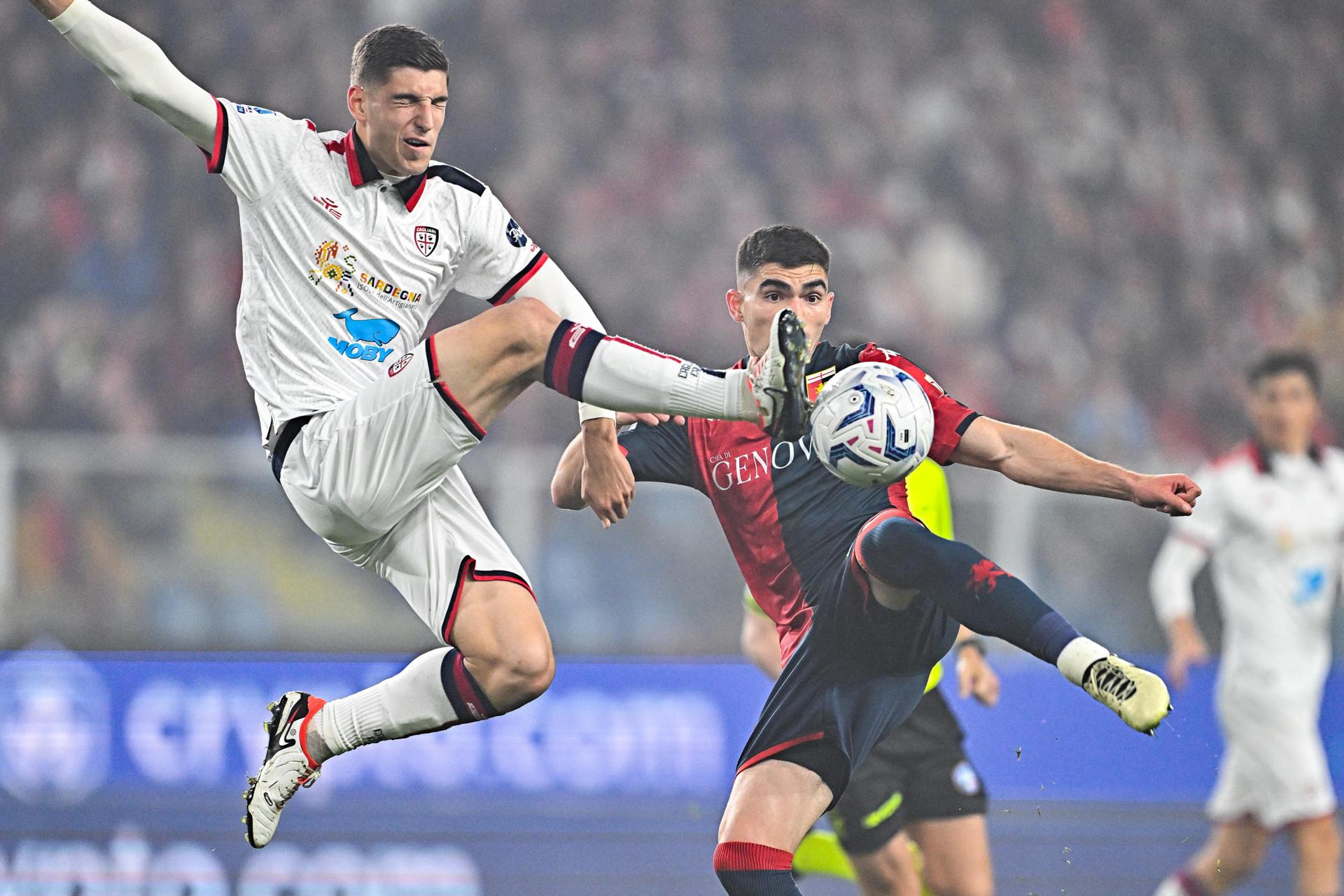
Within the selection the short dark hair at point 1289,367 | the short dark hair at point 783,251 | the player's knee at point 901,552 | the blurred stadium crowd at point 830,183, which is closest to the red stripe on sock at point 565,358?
the player's knee at point 901,552

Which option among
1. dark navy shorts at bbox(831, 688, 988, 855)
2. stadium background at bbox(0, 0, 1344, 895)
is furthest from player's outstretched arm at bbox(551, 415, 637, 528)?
stadium background at bbox(0, 0, 1344, 895)

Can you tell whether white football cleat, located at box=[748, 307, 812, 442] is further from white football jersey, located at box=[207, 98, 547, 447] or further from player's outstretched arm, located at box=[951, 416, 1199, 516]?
white football jersey, located at box=[207, 98, 547, 447]

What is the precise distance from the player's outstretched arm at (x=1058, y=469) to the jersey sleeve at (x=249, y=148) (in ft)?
6.17

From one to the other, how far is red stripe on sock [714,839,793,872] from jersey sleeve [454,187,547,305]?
1574mm

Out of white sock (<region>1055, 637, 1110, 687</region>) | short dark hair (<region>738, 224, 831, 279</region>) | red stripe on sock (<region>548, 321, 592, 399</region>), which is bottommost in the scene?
white sock (<region>1055, 637, 1110, 687</region>)

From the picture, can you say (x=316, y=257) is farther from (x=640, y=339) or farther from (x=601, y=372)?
(x=640, y=339)

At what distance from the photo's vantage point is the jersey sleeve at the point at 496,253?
400 cm

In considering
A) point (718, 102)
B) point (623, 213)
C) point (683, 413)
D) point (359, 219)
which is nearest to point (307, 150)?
point (359, 219)

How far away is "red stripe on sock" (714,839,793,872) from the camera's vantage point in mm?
3613

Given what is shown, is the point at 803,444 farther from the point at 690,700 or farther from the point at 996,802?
the point at 996,802

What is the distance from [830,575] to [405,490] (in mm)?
1158

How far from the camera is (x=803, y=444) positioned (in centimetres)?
409

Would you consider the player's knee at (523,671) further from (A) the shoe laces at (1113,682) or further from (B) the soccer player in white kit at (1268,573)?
(B) the soccer player in white kit at (1268,573)

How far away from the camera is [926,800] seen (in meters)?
4.85
